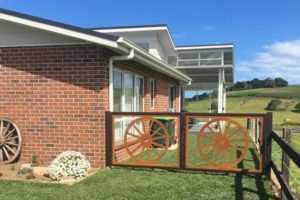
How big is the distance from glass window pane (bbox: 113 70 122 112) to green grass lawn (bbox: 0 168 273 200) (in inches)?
87.3

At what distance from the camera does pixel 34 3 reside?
1572 cm

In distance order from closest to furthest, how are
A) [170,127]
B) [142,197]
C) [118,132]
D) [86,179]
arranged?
[142,197] < [86,179] < [118,132] < [170,127]

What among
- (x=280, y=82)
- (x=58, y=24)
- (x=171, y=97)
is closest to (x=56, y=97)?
(x=58, y=24)

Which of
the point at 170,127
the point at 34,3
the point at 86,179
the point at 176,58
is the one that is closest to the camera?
the point at 86,179

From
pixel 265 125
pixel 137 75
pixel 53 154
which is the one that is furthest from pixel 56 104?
pixel 265 125

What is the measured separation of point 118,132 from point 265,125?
3725 millimetres

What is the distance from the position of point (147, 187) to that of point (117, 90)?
3.47m

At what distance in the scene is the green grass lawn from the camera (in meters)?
5.98

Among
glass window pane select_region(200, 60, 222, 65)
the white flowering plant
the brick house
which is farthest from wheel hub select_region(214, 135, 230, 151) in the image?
glass window pane select_region(200, 60, 222, 65)

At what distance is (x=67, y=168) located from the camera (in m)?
7.11

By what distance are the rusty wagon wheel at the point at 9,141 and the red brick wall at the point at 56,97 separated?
6.6 inches

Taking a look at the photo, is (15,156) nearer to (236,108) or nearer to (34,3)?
(34,3)

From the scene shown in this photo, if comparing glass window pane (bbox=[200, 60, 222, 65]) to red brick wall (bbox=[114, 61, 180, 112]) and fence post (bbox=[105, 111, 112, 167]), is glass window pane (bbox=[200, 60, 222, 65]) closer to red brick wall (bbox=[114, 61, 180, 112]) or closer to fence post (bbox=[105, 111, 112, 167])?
red brick wall (bbox=[114, 61, 180, 112])

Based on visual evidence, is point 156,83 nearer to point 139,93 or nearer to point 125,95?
point 139,93
